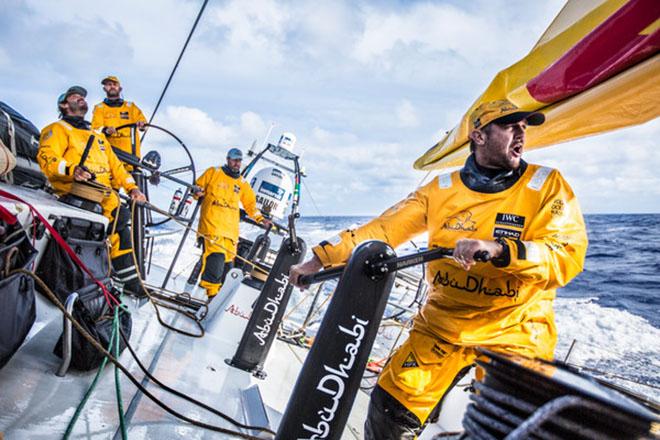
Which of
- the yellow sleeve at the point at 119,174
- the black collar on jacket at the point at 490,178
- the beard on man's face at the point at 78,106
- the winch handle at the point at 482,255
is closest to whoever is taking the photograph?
the winch handle at the point at 482,255

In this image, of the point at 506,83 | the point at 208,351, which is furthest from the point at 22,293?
the point at 506,83

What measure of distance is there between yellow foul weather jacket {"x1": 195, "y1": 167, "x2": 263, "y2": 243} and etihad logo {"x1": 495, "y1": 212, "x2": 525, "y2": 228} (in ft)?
14.9

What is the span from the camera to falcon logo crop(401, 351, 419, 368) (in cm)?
172

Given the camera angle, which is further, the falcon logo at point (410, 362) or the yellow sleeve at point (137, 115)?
the yellow sleeve at point (137, 115)

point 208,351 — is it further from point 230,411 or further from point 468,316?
point 468,316

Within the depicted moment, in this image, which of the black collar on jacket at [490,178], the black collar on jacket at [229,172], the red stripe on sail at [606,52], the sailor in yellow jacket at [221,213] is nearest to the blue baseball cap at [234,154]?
the sailor in yellow jacket at [221,213]

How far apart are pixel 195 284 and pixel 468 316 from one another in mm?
5349

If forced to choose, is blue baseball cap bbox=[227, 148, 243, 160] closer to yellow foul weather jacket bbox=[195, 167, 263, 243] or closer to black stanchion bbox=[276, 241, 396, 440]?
yellow foul weather jacket bbox=[195, 167, 263, 243]

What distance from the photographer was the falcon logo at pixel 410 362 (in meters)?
1.72

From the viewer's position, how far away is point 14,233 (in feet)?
5.28

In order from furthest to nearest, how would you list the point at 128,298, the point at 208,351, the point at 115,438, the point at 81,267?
the point at 128,298, the point at 208,351, the point at 81,267, the point at 115,438

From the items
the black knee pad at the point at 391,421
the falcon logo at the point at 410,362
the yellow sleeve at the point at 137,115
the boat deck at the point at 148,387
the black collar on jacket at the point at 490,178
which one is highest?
the yellow sleeve at the point at 137,115

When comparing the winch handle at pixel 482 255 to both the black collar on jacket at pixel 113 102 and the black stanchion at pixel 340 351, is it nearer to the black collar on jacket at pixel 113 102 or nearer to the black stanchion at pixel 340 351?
the black stanchion at pixel 340 351

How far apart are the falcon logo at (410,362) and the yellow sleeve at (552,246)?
1.80 feet
